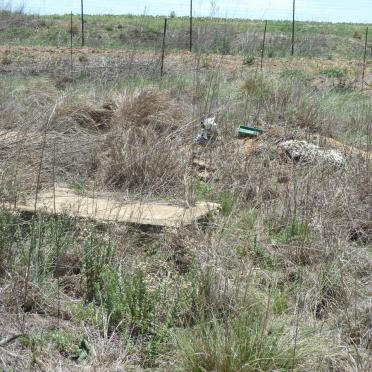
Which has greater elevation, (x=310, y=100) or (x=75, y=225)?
(x=310, y=100)

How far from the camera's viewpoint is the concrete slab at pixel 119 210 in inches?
169

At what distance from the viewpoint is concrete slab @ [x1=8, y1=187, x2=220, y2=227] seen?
429 centimetres

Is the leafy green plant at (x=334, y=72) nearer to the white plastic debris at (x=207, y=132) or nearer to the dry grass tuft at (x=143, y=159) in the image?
the white plastic debris at (x=207, y=132)

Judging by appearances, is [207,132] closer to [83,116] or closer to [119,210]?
[83,116]

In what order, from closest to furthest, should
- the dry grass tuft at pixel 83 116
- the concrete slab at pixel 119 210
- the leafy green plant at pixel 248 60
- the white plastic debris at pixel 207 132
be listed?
the concrete slab at pixel 119 210
the white plastic debris at pixel 207 132
the dry grass tuft at pixel 83 116
the leafy green plant at pixel 248 60

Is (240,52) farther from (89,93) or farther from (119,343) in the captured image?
(119,343)

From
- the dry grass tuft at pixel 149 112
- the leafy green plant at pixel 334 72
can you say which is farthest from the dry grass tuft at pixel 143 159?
the leafy green plant at pixel 334 72

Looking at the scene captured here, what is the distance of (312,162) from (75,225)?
98.1 inches

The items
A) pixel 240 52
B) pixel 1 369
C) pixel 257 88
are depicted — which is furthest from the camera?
pixel 240 52

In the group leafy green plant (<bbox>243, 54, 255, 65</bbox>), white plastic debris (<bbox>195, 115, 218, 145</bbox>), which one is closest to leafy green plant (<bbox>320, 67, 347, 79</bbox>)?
leafy green plant (<bbox>243, 54, 255, 65</bbox>)

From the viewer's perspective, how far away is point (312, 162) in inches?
227

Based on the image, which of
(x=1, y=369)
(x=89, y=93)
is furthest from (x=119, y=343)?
(x=89, y=93)

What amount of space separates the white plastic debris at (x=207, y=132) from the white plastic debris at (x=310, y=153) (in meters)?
0.67

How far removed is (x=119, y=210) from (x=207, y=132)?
2.45 meters
